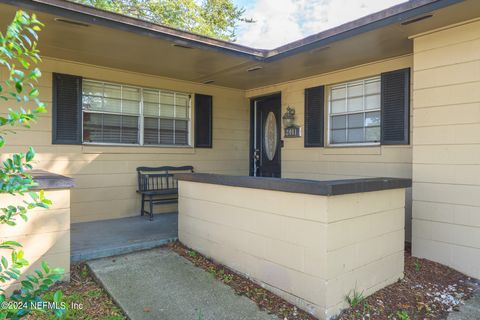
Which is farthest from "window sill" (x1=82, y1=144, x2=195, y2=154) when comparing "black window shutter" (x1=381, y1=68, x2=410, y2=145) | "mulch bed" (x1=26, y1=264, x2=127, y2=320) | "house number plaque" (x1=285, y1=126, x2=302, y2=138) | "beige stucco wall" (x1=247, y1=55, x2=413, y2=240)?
"black window shutter" (x1=381, y1=68, x2=410, y2=145)

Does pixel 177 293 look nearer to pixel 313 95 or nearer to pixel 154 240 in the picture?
pixel 154 240

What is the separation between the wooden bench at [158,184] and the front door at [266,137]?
61.0 inches

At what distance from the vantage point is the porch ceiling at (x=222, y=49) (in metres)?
3.39

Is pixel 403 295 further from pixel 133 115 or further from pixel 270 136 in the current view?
pixel 133 115

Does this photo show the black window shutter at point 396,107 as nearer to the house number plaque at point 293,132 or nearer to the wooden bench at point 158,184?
the house number plaque at point 293,132

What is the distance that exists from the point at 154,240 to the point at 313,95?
344 cm

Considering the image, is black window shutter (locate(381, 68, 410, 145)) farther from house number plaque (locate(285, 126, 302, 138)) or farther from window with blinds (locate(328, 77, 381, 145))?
house number plaque (locate(285, 126, 302, 138))

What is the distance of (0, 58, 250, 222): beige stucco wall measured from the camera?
15.4 ft

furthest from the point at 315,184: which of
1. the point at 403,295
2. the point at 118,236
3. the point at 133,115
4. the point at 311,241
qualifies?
the point at 133,115

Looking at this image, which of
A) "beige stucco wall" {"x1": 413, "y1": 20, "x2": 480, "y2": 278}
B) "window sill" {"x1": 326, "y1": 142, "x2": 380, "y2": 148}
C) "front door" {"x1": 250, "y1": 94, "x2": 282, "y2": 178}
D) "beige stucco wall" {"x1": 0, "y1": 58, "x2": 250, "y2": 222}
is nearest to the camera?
"beige stucco wall" {"x1": 413, "y1": 20, "x2": 480, "y2": 278}

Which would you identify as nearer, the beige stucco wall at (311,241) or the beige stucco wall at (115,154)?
the beige stucco wall at (311,241)

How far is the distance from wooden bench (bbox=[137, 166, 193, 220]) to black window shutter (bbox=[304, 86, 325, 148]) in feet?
7.35

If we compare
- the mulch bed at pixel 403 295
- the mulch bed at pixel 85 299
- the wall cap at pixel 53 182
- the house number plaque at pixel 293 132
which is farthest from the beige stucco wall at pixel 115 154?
the mulch bed at pixel 403 295

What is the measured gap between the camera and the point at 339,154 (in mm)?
5195
